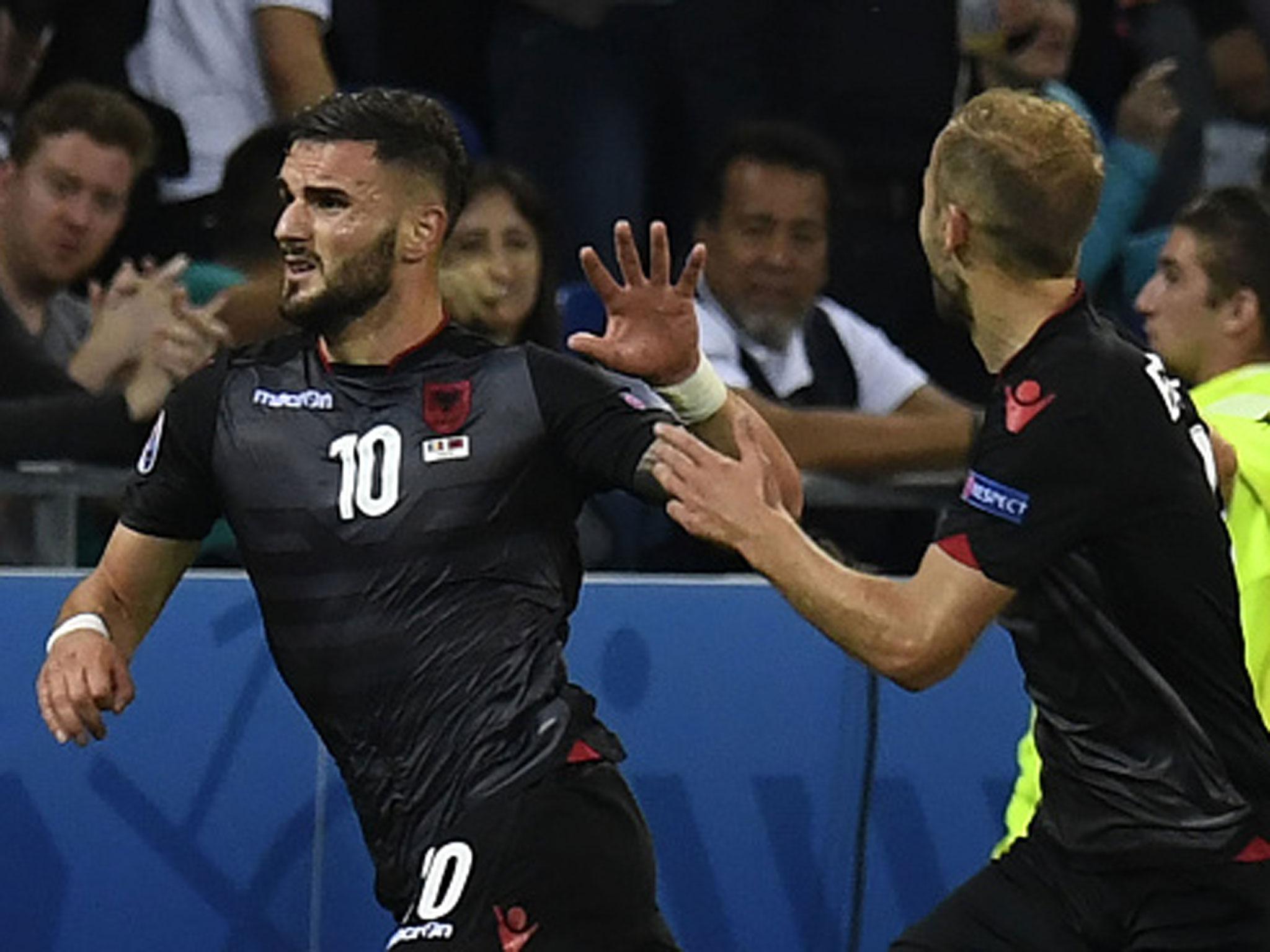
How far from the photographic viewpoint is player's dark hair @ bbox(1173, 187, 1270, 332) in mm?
6746

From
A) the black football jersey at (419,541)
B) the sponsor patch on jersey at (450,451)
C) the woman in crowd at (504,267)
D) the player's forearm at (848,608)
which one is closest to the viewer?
the player's forearm at (848,608)

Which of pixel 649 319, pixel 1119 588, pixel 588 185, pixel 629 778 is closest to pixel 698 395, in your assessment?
pixel 649 319

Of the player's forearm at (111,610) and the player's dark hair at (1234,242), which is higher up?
the player's dark hair at (1234,242)

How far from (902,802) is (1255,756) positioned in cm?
213

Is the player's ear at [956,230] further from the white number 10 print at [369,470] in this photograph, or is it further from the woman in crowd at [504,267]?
the woman in crowd at [504,267]

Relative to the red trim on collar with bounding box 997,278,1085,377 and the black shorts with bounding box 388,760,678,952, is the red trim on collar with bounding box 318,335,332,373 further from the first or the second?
the red trim on collar with bounding box 997,278,1085,377

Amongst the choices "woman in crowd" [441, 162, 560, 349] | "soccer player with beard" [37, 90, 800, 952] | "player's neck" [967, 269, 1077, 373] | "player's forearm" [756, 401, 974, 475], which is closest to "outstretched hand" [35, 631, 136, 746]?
"soccer player with beard" [37, 90, 800, 952]

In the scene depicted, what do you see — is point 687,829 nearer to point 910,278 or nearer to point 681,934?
point 681,934

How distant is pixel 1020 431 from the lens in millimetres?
4559

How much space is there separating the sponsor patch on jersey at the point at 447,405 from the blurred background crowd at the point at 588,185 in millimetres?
1618

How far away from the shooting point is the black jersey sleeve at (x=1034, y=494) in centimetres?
453

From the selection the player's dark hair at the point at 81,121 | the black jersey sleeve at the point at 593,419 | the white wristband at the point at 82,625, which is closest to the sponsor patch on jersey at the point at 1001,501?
the black jersey sleeve at the point at 593,419

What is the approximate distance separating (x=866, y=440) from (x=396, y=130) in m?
2.25

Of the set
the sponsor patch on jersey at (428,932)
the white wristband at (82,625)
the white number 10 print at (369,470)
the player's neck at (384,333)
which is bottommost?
the sponsor patch on jersey at (428,932)
